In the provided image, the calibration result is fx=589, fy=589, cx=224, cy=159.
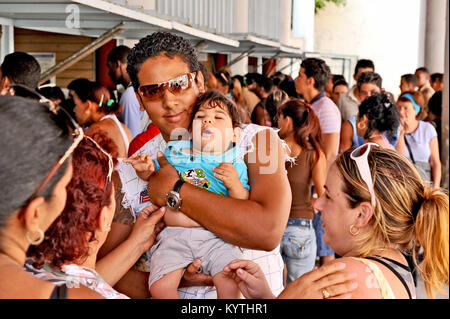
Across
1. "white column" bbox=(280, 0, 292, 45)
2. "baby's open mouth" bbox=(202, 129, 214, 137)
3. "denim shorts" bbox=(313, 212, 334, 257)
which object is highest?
"white column" bbox=(280, 0, 292, 45)

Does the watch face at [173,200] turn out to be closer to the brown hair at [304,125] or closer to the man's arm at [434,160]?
the brown hair at [304,125]

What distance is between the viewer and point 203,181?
223 cm

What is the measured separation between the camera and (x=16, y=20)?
5.66m

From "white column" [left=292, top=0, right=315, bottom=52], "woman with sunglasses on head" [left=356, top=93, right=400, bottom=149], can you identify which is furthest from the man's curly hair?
"white column" [left=292, top=0, right=315, bottom=52]

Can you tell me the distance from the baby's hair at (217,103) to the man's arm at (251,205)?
26cm

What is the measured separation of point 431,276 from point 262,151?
2.30 feet

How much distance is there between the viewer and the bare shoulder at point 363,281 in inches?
66.9

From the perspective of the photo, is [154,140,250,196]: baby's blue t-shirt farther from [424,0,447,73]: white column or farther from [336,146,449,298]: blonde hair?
[424,0,447,73]: white column

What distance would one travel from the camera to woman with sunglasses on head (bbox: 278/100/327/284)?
466 centimetres

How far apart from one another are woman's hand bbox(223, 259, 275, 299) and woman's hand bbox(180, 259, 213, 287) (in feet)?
0.62

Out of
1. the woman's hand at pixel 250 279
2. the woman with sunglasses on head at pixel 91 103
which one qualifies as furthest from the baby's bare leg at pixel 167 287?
the woman with sunglasses on head at pixel 91 103

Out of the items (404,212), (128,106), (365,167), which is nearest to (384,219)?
(404,212)

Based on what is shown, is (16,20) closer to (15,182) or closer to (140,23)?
(140,23)
